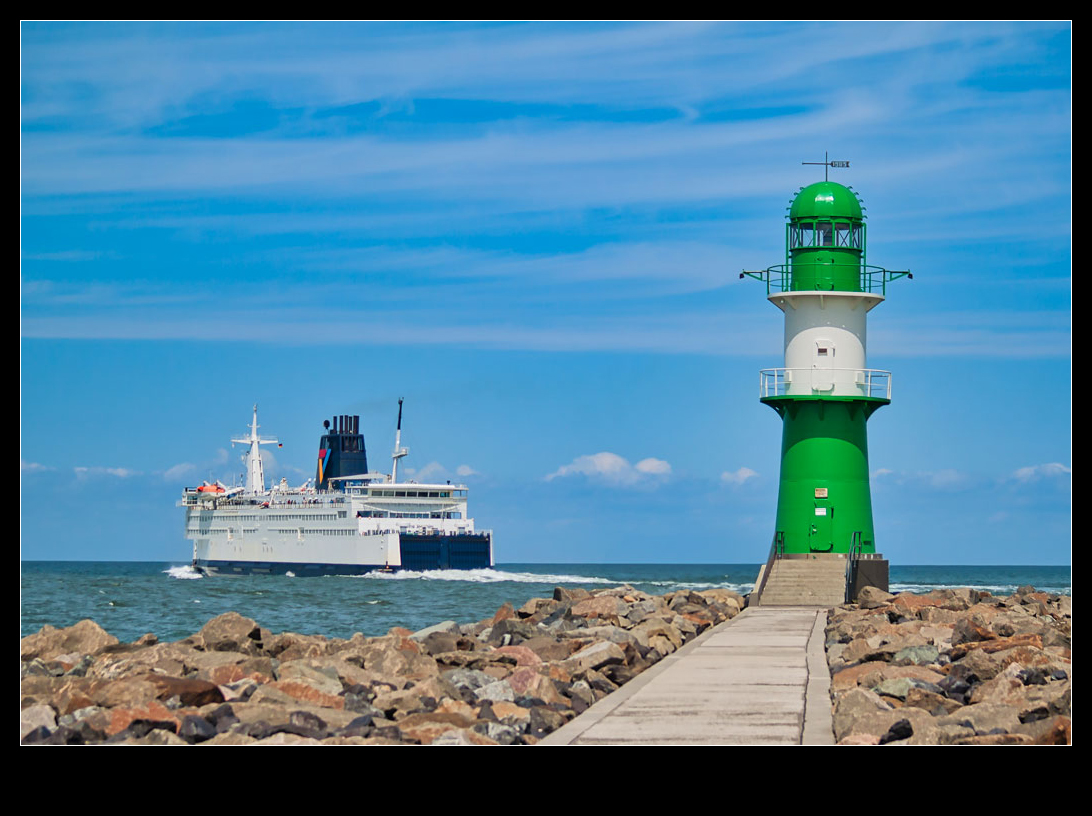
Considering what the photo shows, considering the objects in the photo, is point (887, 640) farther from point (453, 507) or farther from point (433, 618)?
point (453, 507)

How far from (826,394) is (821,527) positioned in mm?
1744

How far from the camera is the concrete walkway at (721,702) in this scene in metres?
6.80

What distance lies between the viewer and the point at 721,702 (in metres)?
7.90

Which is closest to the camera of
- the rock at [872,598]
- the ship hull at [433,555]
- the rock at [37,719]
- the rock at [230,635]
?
the rock at [37,719]

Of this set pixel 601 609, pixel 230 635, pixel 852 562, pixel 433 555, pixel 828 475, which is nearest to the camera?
pixel 230 635

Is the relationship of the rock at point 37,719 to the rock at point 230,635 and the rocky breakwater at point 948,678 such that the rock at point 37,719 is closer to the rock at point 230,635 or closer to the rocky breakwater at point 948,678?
the rock at point 230,635

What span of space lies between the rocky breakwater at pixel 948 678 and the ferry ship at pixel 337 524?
47.9m

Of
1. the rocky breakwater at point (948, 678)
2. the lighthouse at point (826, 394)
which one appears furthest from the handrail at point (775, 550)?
the rocky breakwater at point (948, 678)

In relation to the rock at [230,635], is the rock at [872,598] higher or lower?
lower

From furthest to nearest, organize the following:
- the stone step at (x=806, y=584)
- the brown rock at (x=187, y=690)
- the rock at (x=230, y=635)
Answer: the stone step at (x=806, y=584)
the rock at (x=230, y=635)
the brown rock at (x=187, y=690)

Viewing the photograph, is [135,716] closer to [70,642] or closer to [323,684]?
[323,684]

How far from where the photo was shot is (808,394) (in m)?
18.9

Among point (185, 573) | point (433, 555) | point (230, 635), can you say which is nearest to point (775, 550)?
point (230, 635)
